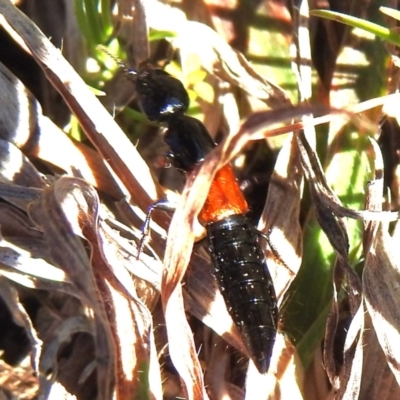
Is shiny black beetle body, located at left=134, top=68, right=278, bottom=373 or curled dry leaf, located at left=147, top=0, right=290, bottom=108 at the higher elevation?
curled dry leaf, located at left=147, top=0, right=290, bottom=108

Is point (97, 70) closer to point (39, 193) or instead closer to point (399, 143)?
point (39, 193)

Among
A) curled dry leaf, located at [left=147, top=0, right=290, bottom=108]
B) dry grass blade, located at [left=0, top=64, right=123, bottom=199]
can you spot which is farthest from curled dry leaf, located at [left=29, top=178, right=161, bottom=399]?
curled dry leaf, located at [left=147, top=0, right=290, bottom=108]

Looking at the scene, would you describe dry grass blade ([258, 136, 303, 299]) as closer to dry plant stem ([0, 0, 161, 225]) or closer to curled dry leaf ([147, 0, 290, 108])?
curled dry leaf ([147, 0, 290, 108])

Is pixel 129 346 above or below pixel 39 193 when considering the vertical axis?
below

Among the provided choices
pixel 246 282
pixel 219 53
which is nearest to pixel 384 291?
pixel 246 282

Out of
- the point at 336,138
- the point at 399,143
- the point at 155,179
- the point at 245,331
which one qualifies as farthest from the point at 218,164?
the point at 399,143

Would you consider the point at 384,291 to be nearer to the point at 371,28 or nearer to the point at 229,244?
the point at 229,244
